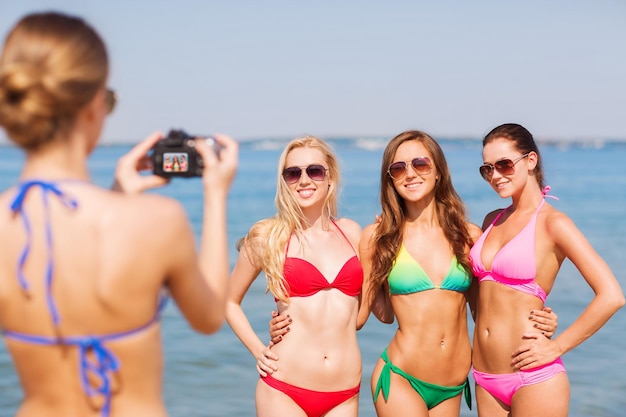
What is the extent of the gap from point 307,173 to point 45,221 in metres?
2.88

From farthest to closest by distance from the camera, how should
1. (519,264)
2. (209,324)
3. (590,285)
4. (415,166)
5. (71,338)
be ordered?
(415,166), (519,264), (590,285), (209,324), (71,338)

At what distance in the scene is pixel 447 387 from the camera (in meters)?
4.74

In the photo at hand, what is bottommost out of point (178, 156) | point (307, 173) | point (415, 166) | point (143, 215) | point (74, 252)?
point (307, 173)

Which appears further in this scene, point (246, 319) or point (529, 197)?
point (246, 319)

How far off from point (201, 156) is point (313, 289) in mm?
2317

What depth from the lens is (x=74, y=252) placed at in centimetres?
218

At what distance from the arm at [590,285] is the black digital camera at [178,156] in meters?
2.53

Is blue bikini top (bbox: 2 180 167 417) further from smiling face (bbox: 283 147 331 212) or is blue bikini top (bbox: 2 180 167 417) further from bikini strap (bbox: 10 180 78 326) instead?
smiling face (bbox: 283 147 331 212)

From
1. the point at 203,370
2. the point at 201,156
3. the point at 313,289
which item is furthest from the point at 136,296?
the point at 203,370

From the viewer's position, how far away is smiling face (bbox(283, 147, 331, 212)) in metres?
4.95

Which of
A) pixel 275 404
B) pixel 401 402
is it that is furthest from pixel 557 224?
pixel 275 404

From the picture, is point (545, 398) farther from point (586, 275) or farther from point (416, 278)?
point (416, 278)

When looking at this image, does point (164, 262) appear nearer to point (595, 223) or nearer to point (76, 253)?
point (76, 253)

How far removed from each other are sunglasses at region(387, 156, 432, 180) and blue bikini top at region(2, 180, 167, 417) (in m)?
2.84
